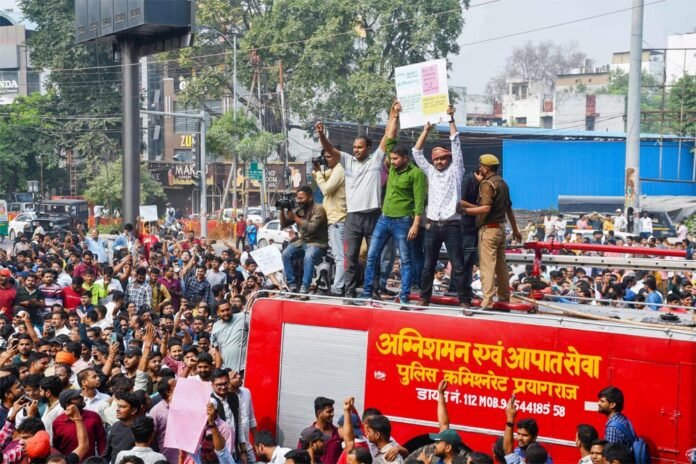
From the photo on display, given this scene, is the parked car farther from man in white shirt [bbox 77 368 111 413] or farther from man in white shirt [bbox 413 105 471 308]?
man in white shirt [bbox 77 368 111 413]

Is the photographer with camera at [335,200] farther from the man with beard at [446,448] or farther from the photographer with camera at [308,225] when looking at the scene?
the man with beard at [446,448]

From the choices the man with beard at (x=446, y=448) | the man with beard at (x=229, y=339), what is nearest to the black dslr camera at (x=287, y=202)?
the man with beard at (x=229, y=339)

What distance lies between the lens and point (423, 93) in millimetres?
10570

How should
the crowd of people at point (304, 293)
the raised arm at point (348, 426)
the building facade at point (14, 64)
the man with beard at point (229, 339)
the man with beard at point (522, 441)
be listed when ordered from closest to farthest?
the man with beard at point (522, 441) < the crowd of people at point (304, 293) < the raised arm at point (348, 426) < the man with beard at point (229, 339) < the building facade at point (14, 64)

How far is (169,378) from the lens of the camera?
946 centimetres

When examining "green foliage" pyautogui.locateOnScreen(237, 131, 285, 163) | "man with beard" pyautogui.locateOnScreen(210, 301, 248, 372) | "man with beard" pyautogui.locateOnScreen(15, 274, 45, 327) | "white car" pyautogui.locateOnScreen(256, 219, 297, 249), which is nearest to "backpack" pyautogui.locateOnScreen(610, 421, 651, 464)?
"man with beard" pyautogui.locateOnScreen(210, 301, 248, 372)

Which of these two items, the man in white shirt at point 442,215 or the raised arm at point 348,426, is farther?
the man in white shirt at point 442,215

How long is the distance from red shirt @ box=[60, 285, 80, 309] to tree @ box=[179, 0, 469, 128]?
3288 centimetres

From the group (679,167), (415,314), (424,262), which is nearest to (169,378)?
(415,314)

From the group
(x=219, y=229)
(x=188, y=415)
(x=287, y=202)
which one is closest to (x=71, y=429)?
(x=188, y=415)

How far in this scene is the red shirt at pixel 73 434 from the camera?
27.9 feet

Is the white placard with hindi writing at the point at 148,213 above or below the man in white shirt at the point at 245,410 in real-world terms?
above

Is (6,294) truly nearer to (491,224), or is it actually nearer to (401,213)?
(401,213)

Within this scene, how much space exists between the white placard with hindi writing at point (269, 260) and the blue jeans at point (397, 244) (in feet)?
4.16
